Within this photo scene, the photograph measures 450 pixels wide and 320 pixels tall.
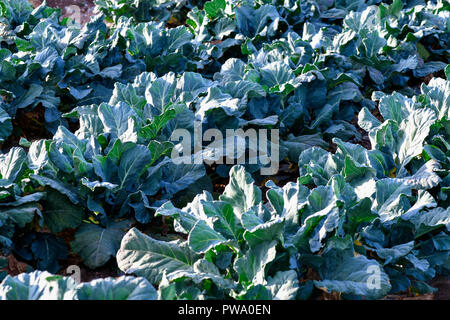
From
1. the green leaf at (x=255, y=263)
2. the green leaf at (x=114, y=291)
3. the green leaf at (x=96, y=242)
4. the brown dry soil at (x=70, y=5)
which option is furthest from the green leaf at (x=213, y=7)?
the green leaf at (x=114, y=291)

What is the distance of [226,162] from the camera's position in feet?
13.5

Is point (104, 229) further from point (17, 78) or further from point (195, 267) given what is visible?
point (17, 78)

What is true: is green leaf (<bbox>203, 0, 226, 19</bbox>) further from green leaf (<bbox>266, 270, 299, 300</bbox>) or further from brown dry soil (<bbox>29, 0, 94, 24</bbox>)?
green leaf (<bbox>266, 270, 299, 300</bbox>)

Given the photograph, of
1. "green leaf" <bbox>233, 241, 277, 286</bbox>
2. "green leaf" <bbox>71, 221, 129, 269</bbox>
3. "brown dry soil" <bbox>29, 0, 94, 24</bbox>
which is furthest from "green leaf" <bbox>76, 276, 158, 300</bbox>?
"brown dry soil" <bbox>29, 0, 94, 24</bbox>

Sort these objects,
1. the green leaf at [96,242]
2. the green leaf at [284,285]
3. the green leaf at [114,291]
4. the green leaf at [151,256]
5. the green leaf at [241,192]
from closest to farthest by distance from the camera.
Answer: the green leaf at [114,291]
the green leaf at [284,285]
the green leaf at [151,256]
the green leaf at [241,192]
the green leaf at [96,242]

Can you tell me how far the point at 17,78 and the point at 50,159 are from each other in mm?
1776

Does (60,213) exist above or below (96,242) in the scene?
above

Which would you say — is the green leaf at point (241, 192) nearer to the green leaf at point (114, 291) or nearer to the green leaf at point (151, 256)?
the green leaf at point (151, 256)

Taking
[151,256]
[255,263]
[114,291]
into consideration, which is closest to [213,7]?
[151,256]

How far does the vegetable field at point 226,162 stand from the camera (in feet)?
8.90

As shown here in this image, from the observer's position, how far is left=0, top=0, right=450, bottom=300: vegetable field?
2.71 metres

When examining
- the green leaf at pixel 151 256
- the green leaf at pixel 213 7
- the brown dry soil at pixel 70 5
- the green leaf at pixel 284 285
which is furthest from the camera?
the brown dry soil at pixel 70 5

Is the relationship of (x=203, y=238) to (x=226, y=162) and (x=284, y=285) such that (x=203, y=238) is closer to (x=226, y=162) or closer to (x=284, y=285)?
(x=284, y=285)

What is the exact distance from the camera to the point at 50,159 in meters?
3.40
